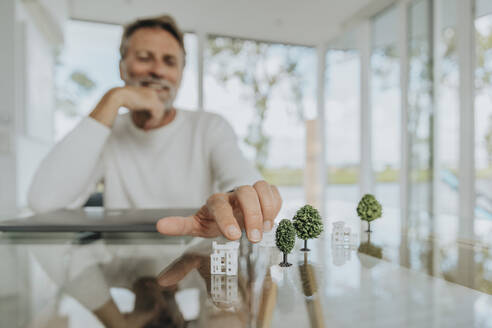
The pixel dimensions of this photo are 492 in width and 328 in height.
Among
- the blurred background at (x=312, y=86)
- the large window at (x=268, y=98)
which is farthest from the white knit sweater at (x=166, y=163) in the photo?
the large window at (x=268, y=98)

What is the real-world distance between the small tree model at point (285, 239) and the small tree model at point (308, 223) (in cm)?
Result: 4

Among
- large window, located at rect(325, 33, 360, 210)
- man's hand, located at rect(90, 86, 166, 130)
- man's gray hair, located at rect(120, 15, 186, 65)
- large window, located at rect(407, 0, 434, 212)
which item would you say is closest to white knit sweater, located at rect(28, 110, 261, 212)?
man's hand, located at rect(90, 86, 166, 130)

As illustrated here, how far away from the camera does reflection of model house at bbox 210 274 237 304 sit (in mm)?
251

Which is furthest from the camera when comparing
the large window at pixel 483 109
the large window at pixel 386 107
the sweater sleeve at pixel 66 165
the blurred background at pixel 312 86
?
the large window at pixel 386 107

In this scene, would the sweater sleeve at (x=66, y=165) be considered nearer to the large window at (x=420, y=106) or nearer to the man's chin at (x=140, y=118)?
the man's chin at (x=140, y=118)

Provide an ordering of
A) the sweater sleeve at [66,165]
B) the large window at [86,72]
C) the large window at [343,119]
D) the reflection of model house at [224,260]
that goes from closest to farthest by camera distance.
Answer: the reflection of model house at [224,260], the sweater sleeve at [66,165], the large window at [343,119], the large window at [86,72]

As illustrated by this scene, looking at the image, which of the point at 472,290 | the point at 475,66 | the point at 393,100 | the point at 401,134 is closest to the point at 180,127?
the point at 472,290

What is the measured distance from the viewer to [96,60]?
5.02 m

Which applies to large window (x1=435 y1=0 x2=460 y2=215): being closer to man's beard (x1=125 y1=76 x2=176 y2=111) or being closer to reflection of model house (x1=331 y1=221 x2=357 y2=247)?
man's beard (x1=125 y1=76 x2=176 y2=111)

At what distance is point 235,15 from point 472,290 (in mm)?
4991

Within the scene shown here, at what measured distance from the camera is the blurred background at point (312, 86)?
2.78 metres

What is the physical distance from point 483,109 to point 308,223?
2.99 meters

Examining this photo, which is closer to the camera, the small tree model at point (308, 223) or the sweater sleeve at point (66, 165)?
the small tree model at point (308, 223)

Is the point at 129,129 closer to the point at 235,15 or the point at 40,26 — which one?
the point at 40,26
